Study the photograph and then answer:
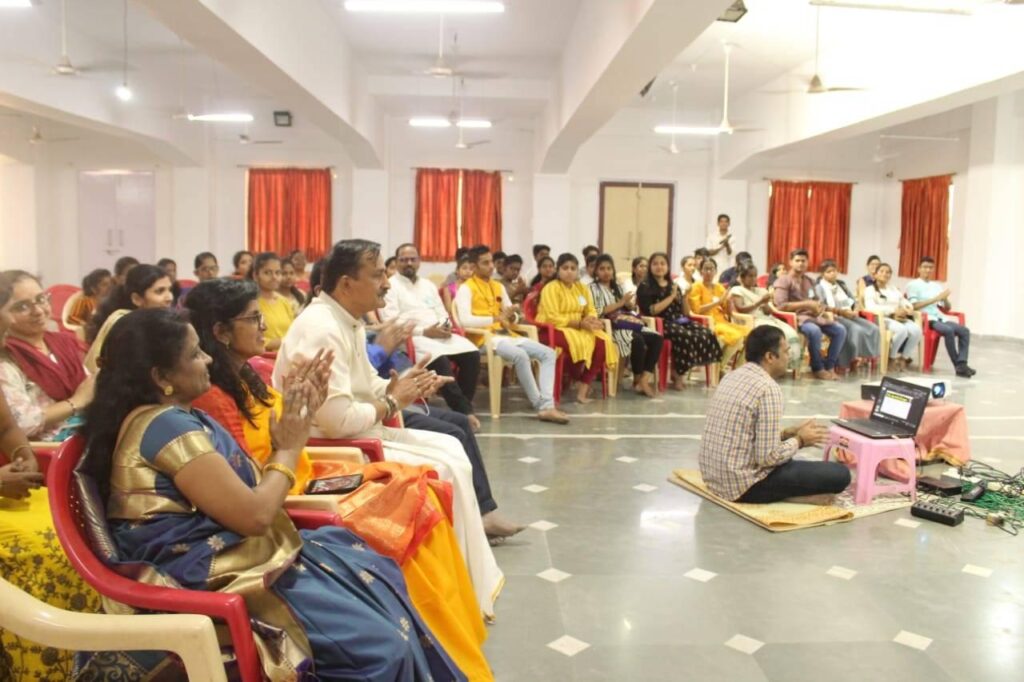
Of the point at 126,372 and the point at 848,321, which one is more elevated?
the point at 126,372

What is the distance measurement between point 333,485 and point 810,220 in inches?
510

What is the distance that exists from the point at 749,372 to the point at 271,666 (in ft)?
8.56

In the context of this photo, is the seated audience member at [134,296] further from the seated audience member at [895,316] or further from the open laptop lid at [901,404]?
the seated audience member at [895,316]

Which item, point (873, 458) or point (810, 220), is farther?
point (810, 220)

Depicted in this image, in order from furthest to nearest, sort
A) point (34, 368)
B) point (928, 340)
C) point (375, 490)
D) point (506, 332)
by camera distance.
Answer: point (928, 340) → point (506, 332) → point (34, 368) → point (375, 490)

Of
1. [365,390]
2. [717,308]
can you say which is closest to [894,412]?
[365,390]

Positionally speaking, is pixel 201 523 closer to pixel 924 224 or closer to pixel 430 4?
pixel 430 4

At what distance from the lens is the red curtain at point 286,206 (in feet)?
43.2

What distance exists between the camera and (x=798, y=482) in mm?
3719

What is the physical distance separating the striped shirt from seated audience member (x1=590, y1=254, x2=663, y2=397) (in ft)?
9.47

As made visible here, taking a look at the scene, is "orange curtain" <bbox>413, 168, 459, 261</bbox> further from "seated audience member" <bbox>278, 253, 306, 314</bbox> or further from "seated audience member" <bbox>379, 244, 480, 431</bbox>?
"seated audience member" <bbox>379, 244, 480, 431</bbox>

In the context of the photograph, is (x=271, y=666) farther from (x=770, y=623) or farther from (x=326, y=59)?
(x=326, y=59)

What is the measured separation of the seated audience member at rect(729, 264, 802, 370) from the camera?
24.6 ft

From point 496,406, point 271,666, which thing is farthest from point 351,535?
point 496,406
